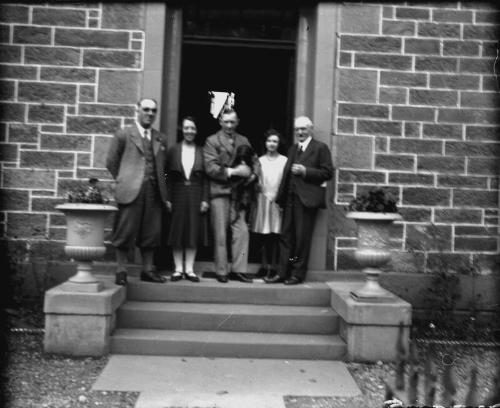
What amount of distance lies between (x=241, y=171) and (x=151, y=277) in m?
1.49

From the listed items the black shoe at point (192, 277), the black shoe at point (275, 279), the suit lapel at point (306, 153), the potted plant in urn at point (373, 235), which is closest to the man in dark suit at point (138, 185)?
the black shoe at point (192, 277)

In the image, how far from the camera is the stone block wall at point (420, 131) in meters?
6.49

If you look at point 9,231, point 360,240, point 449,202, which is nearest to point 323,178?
point 360,240

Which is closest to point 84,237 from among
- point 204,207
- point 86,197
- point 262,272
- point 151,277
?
point 86,197

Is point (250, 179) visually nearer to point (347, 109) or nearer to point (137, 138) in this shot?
point (137, 138)

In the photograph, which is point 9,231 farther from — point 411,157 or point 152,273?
point 411,157

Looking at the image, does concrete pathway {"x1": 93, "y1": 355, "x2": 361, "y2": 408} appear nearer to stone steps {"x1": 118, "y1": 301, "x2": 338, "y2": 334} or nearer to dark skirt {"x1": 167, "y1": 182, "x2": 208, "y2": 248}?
stone steps {"x1": 118, "y1": 301, "x2": 338, "y2": 334}

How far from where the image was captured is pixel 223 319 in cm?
542

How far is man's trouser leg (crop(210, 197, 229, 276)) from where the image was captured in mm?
6066

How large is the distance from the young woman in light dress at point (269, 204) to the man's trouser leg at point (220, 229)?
406mm

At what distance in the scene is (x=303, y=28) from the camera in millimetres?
7031

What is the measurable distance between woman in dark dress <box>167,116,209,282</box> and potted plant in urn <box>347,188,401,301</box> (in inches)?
66.7

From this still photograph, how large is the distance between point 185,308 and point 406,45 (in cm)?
394

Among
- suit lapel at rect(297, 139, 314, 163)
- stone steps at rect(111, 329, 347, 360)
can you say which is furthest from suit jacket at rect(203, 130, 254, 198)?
stone steps at rect(111, 329, 347, 360)
